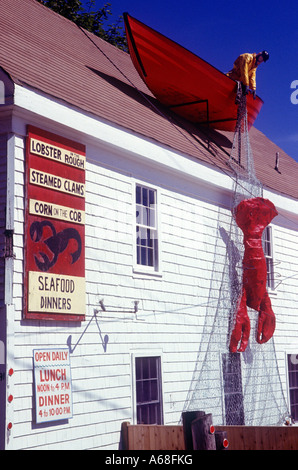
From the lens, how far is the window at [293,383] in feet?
58.6

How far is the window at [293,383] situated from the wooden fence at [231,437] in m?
7.22

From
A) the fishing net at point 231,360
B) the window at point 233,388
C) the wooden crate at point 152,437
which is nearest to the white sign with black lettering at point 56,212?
the wooden crate at point 152,437

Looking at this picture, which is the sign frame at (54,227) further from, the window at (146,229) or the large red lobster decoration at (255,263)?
the large red lobster decoration at (255,263)

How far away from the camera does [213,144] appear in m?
17.6

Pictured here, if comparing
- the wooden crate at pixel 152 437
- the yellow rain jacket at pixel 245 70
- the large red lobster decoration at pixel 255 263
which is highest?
the yellow rain jacket at pixel 245 70

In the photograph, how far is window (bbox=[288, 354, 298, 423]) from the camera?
1788 cm

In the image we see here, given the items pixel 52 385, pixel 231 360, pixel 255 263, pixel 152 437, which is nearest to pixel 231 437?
pixel 152 437

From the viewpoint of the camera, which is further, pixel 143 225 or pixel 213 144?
pixel 213 144

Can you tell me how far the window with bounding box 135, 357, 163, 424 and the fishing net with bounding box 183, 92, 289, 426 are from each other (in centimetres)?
93

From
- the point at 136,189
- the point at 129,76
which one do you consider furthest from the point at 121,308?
the point at 129,76

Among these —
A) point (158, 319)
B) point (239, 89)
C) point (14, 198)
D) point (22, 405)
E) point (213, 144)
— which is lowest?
point (22, 405)

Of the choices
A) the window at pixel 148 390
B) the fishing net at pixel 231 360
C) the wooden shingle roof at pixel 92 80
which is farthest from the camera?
the fishing net at pixel 231 360
